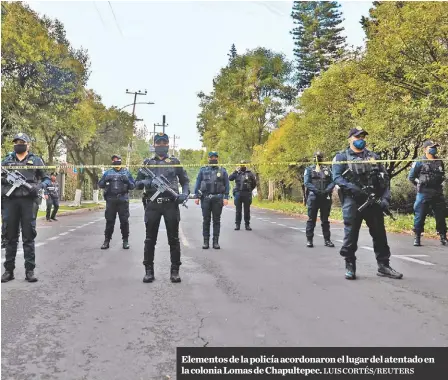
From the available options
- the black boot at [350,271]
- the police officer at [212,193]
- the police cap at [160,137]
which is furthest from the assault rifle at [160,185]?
the police officer at [212,193]

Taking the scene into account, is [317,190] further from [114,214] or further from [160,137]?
[160,137]

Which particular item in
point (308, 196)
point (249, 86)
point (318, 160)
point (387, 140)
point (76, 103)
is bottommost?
point (308, 196)

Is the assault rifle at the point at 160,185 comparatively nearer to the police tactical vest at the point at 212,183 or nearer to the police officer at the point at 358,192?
the police officer at the point at 358,192

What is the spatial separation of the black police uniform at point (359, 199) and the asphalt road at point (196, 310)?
320 mm

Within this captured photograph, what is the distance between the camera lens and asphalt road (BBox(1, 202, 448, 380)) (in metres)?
3.23

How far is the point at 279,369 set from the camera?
Result: 3.00 meters

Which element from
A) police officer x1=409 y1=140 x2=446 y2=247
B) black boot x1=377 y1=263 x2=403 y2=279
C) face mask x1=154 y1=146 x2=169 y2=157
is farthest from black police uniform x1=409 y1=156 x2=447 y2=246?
face mask x1=154 y1=146 x2=169 y2=157

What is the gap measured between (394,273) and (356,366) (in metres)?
3.16

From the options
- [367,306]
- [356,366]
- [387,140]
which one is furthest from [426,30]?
[356,366]

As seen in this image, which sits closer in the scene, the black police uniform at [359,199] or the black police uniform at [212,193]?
the black police uniform at [359,199]

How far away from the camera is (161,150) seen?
5.99 metres

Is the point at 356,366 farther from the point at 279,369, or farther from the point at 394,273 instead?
the point at 394,273

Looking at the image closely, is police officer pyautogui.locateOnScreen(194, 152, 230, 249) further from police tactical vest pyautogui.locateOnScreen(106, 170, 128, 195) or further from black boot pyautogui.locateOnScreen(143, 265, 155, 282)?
black boot pyautogui.locateOnScreen(143, 265, 155, 282)

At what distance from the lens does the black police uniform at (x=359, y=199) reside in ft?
19.1
